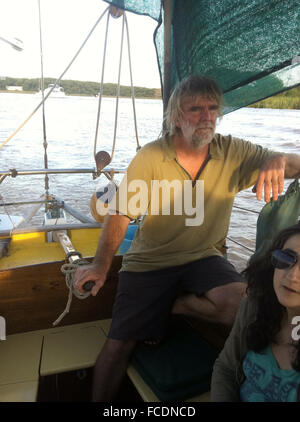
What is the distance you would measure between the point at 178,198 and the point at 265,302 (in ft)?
2.68

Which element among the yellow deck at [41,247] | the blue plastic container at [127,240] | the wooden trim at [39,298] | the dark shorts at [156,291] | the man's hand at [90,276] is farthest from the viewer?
the yellow deck at [41,247]

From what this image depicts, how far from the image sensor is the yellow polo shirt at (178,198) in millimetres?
1892

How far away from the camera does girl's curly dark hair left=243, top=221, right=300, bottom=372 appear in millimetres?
1182

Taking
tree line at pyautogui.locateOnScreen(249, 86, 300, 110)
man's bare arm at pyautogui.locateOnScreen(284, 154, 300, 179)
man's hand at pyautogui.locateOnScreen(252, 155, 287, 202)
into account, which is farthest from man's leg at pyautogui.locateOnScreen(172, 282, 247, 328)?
tree line at pyautogui.locateOnScreen(249, 86, 300, 110)

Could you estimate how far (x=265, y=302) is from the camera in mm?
1233

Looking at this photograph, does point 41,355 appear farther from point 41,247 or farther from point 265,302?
point 41,247

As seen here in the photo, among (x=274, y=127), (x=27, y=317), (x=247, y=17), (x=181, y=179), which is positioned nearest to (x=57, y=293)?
(x=27, y=317)

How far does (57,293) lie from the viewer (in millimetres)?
2035

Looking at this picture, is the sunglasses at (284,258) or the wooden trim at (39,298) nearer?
the sunglasses at (284,258)

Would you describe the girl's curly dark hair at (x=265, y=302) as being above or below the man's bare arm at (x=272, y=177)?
below

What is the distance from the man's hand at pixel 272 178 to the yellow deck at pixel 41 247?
1.74 metres

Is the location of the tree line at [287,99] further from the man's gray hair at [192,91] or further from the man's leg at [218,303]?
the man's leg at [218,303]

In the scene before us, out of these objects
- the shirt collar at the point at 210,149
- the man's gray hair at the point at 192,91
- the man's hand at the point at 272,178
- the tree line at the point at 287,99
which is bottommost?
the man's hand at the point at 272,178

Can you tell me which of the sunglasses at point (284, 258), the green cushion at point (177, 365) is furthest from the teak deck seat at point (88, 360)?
the sunglasses at point (284, 258)
